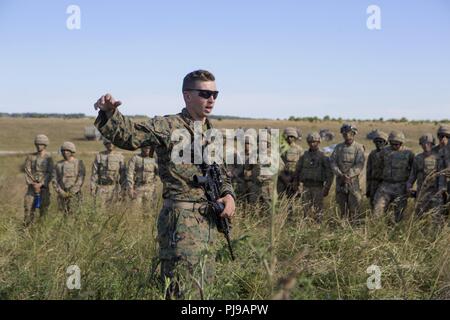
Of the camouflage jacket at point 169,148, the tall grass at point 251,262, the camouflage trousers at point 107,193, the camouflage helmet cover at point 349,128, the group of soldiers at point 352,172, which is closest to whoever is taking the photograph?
the camouflage jacket at point 169,148

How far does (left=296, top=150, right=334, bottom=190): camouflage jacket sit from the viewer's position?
340 inches

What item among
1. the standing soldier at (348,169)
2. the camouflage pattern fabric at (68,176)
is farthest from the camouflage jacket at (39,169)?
the standing soldier at (348,169)

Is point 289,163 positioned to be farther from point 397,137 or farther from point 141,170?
point 141,170

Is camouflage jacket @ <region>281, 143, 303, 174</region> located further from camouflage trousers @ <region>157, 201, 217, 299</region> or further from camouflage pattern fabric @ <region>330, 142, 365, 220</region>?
camouflage trousers @ <region>157, 201, 217, 299</region>

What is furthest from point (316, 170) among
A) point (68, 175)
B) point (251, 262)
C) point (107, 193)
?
point (251, 262)

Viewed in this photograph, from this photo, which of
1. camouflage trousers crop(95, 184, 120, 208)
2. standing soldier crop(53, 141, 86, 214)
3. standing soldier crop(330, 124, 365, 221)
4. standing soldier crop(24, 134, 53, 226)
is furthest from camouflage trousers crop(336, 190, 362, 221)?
standing soldier crop(24, 134, 53, 226)

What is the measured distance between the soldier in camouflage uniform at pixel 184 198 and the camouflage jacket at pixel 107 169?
587 cm

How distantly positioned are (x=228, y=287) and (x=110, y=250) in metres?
1.32

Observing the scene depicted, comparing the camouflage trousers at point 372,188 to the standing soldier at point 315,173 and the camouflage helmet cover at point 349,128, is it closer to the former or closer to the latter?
the standing soldier at point 315,173

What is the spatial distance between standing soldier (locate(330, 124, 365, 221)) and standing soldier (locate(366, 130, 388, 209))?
11.9 inches

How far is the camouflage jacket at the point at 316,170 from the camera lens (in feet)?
28.3

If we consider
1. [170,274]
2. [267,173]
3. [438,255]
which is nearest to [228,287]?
[170,274]

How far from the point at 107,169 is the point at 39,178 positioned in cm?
118

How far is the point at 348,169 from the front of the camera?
27.8ft
